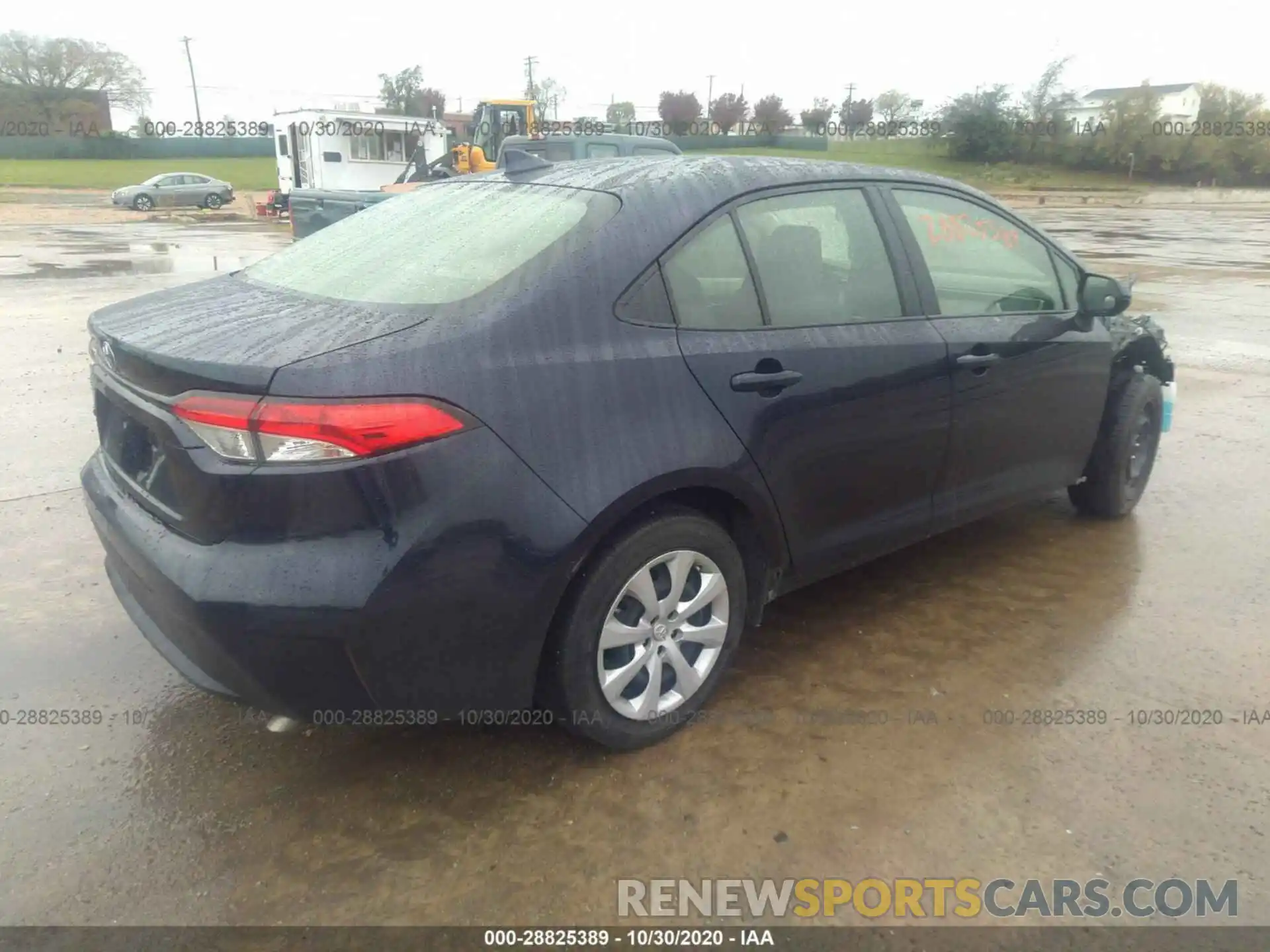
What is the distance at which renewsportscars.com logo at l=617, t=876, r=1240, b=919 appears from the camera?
224 cm

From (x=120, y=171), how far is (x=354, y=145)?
33.1m

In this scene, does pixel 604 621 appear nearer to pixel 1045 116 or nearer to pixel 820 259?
pixel 820 259

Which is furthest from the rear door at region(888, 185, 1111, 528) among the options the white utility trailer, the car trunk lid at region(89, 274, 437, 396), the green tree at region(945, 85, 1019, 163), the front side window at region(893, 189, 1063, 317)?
the green tree at region(945, 85, 1019, 163)

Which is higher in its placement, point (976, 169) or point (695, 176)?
point (695, 176)

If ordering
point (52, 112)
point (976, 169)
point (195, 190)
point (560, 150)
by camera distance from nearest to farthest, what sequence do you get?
point (560, 150), point (195, 190), point (976, 169), point (52, 112)

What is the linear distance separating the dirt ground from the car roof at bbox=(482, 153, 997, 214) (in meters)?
1.58

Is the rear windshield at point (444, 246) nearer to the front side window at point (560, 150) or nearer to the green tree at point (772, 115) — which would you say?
the front side window at point (560, 150)

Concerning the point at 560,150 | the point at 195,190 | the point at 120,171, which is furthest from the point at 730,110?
the point at 560,150

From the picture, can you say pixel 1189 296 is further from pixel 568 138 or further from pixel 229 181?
pixel 229 181

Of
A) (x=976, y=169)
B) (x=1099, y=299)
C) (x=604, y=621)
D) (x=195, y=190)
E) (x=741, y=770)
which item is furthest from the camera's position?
(x=976, y=169)

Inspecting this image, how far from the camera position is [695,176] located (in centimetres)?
290

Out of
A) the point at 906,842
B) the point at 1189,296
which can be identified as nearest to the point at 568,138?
the point at 1189,296

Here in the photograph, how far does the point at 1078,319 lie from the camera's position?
13.0 feet

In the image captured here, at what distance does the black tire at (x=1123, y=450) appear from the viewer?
4328 millimetres
